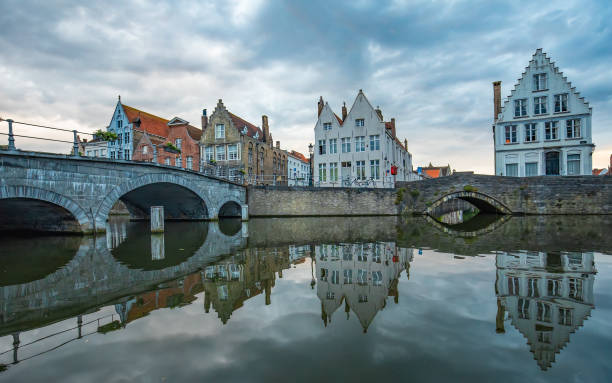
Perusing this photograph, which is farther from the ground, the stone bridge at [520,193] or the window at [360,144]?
the window at [360,144]

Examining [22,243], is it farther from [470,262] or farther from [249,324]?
[470,262]

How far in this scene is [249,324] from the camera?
4461 mm

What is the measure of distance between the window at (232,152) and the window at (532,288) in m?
34.7

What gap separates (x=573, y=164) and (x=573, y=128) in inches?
133

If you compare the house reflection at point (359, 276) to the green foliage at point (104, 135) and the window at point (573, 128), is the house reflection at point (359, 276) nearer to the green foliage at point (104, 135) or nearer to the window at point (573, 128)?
the green foliage at point (104, 135)

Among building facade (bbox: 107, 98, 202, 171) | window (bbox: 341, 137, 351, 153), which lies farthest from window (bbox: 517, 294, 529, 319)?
building facade (bbox: 107, 98, 202, 171)

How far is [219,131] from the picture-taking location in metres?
38.9

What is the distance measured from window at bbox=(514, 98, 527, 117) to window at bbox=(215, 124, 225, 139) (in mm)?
31880

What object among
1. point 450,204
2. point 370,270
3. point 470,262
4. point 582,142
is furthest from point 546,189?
point 370,270

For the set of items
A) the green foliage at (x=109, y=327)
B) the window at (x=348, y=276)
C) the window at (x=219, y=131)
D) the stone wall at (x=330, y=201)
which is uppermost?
the window at (x=219, y=131)

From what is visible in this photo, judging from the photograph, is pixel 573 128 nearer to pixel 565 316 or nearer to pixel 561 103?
pixel 561 103

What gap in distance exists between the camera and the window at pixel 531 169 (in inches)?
1249

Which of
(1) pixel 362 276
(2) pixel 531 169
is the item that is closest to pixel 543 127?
(2) pixel 531 169

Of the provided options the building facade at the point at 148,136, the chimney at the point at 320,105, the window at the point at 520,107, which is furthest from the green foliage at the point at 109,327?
the window at the point at 520,107
